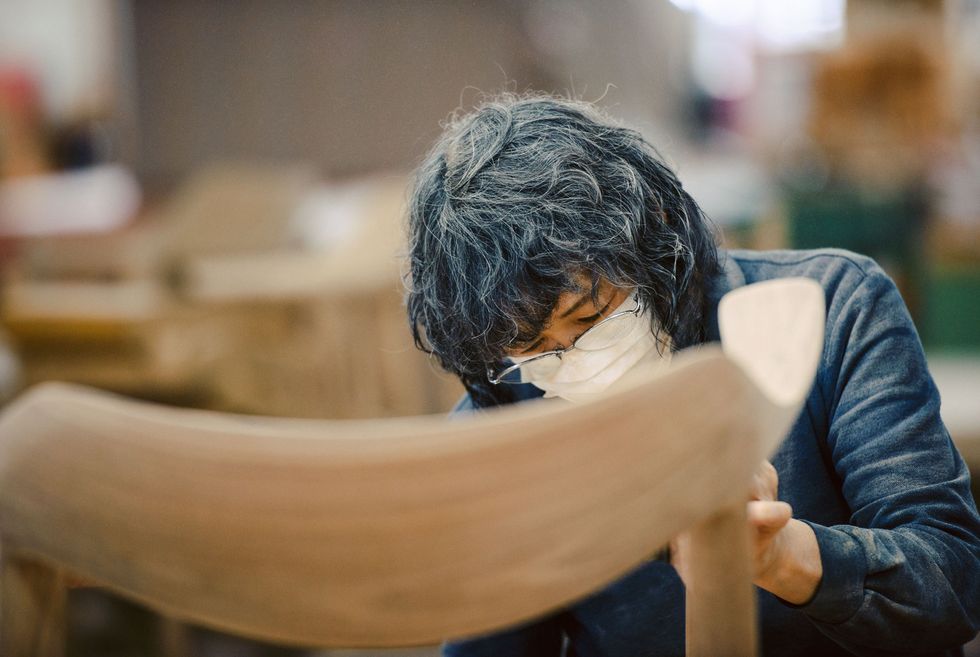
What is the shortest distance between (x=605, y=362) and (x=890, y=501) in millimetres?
280

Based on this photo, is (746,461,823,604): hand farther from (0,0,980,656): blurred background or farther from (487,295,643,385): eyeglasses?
(0,0,980,656): blurred background

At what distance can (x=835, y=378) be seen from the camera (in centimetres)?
86

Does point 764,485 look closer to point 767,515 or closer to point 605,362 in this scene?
point 767,515

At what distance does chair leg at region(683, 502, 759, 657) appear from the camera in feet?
1.77

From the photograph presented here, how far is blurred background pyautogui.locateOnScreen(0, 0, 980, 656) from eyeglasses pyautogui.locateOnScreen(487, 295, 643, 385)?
17cm

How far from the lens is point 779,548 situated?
2.18ft

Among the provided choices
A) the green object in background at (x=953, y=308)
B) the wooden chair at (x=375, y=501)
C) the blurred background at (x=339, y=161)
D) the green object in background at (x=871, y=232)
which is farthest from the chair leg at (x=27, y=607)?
the green object in background at (x=953, y=308)

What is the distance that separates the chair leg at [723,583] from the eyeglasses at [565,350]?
350mm

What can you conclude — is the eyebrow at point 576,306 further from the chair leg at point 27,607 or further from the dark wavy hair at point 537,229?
the chair leg at point 27,607

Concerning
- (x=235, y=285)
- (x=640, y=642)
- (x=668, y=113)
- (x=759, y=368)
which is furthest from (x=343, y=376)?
(x=668, y=113)

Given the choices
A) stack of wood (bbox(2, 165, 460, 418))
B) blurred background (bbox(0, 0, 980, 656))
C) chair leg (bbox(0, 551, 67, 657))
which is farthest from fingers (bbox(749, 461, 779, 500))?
stack of wood (bbox(2, 165, 460, 418))

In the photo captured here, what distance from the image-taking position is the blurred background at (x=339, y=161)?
264cm

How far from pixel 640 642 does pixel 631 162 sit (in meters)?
0.47

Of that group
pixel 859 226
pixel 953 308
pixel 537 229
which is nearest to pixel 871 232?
pixel 859 226
